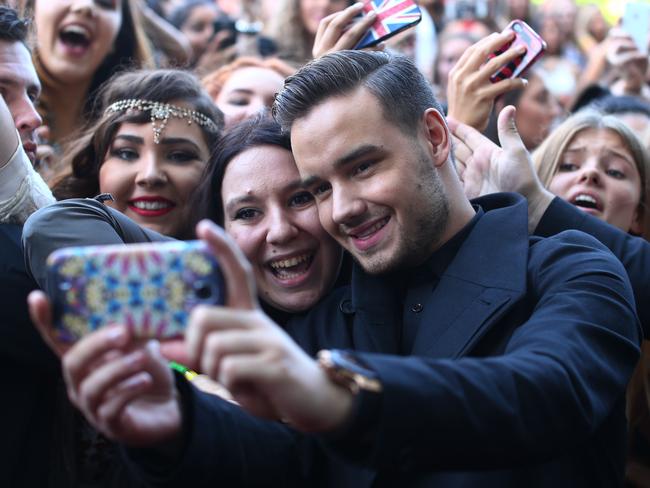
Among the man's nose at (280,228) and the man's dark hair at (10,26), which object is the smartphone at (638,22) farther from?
the man's dark hair at (10,26)

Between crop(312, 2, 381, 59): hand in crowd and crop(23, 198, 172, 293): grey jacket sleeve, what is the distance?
1.29 m

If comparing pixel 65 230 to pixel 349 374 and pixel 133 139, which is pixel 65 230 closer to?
pixel 349 374

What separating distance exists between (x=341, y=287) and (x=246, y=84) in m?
2.04

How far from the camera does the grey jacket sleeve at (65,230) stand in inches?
89.3

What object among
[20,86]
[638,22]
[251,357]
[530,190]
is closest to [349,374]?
Answer: [251,357]

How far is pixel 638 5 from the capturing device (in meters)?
5.26

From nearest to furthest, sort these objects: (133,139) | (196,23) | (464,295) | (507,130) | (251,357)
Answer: (251,357) < (464,295) < (507,130) < (133,139) < (196,23)

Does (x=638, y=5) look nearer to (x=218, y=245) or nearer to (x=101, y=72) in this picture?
(x=101, y=72)

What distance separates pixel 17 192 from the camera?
8.46 feet

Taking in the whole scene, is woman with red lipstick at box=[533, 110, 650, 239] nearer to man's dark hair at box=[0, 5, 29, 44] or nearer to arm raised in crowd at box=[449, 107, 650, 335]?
arm raised in crowd at box=[449, 107, 650, 335]

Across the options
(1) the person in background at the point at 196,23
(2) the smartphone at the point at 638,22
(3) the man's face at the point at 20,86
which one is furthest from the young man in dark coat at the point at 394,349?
(1) the person in background at the point at 196,23

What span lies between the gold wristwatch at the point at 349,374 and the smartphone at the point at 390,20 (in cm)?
207

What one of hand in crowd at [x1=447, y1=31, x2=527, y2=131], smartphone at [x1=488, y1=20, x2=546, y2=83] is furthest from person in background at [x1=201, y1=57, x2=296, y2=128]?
smartphone at [x1=488, y1=20, x2=546, y2=83]

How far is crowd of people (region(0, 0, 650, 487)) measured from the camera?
5.25ft
